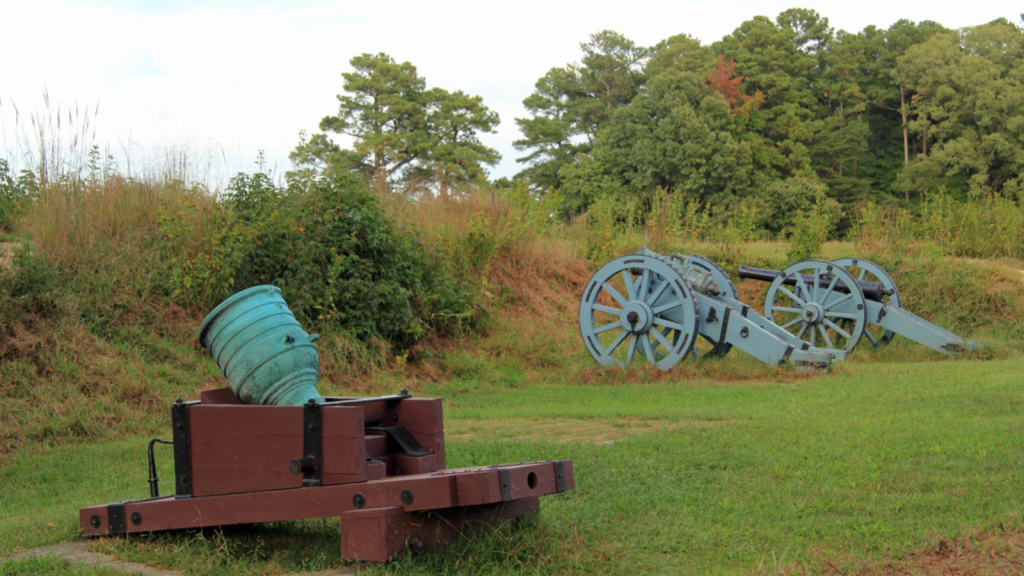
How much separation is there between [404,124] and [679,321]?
2584 centimetres

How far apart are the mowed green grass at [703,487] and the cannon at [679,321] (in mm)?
1779

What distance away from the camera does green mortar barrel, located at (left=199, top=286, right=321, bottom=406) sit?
391 centimetres

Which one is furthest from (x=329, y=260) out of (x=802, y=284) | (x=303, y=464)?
(x=303, y=464)

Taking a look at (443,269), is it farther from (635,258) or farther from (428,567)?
(428,567)

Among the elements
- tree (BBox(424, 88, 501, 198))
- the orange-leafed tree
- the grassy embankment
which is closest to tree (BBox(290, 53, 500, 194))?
tree (BBox(424, 88, 501, 198))

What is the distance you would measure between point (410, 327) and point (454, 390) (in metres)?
1.41

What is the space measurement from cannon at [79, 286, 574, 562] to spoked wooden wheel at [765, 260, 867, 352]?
970 centimetres

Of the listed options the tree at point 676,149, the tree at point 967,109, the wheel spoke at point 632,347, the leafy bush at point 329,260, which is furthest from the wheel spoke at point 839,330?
the tree at point 967,109

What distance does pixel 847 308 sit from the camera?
12.6m

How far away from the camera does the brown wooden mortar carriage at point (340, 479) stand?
3.38 meters

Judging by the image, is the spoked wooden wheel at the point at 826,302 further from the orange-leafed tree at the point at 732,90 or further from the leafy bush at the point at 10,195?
the orange-leafed tree at the point at 732,90

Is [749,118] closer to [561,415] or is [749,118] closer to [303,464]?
[561,415]

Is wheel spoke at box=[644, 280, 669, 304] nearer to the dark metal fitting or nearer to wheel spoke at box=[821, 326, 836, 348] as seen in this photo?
wheel spoke at box=[821, 326, 836, 348]

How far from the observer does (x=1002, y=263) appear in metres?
16.3
